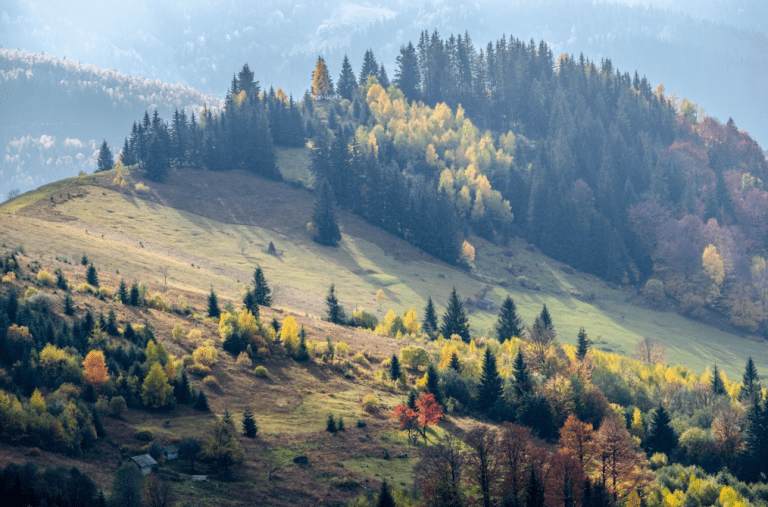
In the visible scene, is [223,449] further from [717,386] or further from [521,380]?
[717,386]

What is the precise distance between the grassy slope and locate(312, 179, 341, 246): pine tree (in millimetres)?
2756

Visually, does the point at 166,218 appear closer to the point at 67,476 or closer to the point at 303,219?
the point at 303,219

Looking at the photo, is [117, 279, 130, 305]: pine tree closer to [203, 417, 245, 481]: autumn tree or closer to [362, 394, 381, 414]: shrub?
[362, 394, 381, 414]: shrub

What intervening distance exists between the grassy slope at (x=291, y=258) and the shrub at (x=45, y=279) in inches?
824

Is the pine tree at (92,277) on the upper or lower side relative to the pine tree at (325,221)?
lower

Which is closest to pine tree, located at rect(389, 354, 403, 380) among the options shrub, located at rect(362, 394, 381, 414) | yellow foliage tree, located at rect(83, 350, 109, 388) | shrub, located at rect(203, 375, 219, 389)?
shrub, located at rect(362, 394, 381, 414)

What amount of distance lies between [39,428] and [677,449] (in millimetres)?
57403

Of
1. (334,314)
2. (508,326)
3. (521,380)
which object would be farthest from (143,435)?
(508,326)

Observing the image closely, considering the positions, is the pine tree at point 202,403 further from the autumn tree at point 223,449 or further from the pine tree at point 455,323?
the pine tree at point 455,323

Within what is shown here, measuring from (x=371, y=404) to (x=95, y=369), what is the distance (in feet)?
85.2

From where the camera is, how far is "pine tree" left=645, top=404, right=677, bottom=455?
225 ft

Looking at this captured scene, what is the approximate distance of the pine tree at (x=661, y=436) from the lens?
68562mm

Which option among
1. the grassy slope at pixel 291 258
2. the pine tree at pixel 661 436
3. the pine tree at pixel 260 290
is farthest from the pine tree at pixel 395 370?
the grassy slope at pixel 291 258

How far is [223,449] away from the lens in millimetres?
49375
